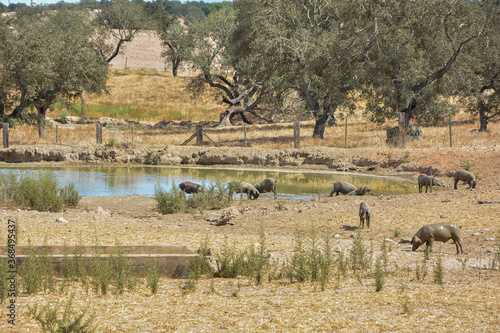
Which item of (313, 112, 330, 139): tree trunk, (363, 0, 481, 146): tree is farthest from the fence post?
(363, 0, 481, 146): tree

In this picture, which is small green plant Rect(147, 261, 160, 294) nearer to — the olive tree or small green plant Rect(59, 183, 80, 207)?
small green plant Rect(59, 183, 80, 207)

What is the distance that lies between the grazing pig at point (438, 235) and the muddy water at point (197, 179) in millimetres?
8198

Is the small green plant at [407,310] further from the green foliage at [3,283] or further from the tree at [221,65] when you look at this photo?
the tree at [221,65]

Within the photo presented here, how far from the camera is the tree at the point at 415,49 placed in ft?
87.6

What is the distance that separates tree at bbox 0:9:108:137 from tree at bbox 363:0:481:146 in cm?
1991

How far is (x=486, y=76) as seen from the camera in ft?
109

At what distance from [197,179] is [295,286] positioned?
15.5 meters

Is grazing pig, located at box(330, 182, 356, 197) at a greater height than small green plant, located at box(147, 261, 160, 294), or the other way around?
grazing pig, located at box(330, 182, 356, 197)

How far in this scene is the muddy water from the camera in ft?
63.2

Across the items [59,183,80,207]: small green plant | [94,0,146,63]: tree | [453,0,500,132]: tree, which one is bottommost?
[59,183,80,207]: small green plant

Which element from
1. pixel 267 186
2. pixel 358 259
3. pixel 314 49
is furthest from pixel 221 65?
pixel 358 259

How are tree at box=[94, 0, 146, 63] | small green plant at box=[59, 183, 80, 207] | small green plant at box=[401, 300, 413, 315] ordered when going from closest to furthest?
small green plant at box=[401, 300, 413, 315] → small green plant at box=[59, 183, 80, 207] → tree at box=[94, 0, 146, 63]

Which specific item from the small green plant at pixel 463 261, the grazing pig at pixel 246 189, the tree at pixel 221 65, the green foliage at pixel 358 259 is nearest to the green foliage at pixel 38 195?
the grazing pig at pixel 246 189

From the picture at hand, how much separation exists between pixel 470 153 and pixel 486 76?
42.4 feet
